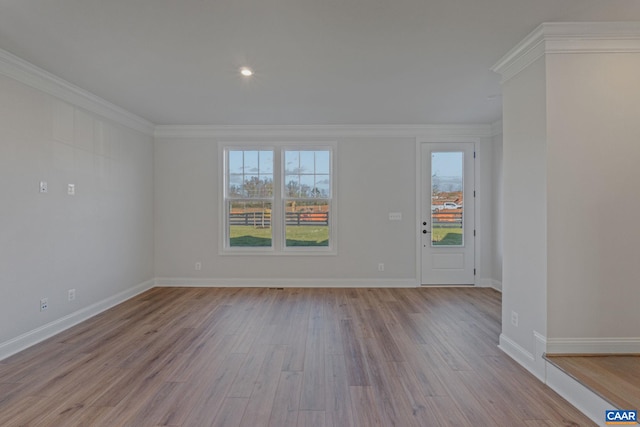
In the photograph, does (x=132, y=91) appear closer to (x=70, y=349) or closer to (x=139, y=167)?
(x=139, y=167)

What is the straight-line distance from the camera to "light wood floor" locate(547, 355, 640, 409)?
1929 millimetres

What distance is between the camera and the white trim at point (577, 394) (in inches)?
76.8

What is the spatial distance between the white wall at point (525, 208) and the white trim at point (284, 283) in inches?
94.1

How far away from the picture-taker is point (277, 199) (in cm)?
547

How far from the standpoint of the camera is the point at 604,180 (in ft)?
7.96

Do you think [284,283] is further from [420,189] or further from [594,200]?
[594,200]

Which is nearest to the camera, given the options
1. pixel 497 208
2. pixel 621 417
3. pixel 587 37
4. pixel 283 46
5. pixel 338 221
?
pixel 621 417

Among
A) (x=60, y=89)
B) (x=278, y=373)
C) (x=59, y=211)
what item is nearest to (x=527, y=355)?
(x=278, y=373)

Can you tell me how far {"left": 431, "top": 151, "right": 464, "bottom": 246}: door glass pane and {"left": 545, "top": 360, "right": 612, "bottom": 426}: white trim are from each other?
3138 mm

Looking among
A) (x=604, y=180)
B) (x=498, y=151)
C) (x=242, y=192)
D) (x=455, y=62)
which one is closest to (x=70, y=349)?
(x=242, y=192)

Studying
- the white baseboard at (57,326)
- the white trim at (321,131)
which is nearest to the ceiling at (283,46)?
the white trim at (321,131)

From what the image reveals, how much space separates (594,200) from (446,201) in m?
2.98

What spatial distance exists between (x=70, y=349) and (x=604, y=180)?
195 inches

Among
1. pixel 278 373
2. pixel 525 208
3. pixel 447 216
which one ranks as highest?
pixel 525 208
